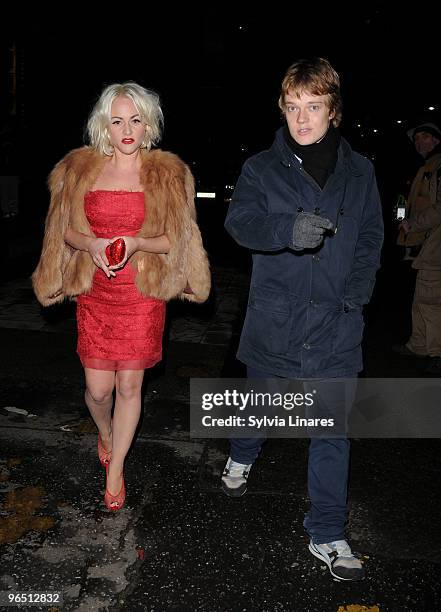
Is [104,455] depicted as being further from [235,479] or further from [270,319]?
[270,319]

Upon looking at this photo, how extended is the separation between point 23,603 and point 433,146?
18.2 feet

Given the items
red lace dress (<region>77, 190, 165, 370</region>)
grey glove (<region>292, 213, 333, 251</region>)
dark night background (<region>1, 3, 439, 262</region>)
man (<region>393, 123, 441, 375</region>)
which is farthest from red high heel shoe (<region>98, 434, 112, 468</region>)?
man (<region>393, 123, 441, 375</region>)

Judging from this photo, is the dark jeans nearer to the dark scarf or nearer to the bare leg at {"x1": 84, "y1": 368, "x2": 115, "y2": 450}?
the dark scarf

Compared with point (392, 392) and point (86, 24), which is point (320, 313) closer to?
point (392, 392)

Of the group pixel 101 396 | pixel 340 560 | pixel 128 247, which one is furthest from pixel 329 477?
pixel 128 247

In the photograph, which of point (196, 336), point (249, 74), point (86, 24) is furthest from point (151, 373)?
point (249, 74)

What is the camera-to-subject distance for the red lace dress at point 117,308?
350 centimetres

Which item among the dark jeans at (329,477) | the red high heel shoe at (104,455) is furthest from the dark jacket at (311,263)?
the red high heel shoe at (104,455)

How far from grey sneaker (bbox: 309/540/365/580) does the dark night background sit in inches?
120

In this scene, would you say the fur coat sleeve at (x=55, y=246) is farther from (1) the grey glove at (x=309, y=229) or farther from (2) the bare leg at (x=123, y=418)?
(1) the grey glove at (x=309, y=229)

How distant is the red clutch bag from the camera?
326cm

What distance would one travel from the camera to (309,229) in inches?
108

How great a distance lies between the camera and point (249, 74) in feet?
137

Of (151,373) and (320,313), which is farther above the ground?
(320,313)
